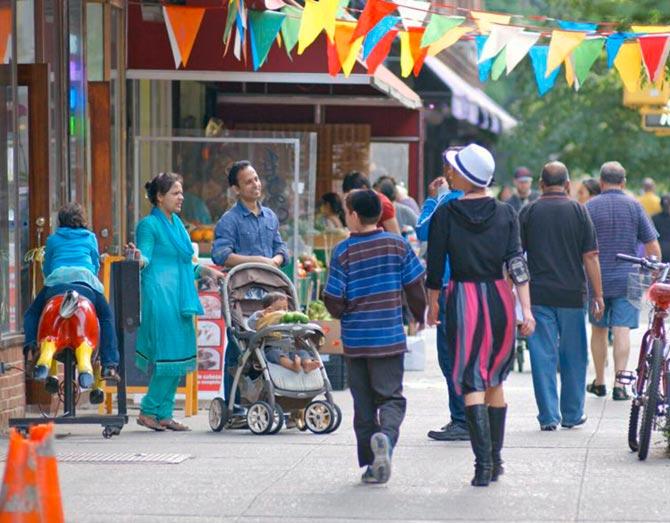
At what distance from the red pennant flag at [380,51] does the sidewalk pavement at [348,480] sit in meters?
3.73

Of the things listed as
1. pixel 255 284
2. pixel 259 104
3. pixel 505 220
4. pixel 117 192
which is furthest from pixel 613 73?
pixel 505 220

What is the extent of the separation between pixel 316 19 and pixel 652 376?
466 centimetres

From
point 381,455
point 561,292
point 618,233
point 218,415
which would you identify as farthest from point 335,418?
point 618,233

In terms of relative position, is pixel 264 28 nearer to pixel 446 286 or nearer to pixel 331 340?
pixel 331 340

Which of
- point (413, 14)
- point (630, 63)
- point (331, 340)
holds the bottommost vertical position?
point (331, 340)

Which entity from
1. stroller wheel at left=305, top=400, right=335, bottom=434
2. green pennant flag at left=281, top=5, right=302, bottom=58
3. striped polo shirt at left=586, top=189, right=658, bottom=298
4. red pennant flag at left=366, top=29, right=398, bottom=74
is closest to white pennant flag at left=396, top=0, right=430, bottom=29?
red pennant flag at left=366, top=29, right=398, bottom=74

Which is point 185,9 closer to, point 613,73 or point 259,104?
point 259,104

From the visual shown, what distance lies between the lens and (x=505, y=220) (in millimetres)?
9609

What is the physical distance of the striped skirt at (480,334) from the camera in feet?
30.8

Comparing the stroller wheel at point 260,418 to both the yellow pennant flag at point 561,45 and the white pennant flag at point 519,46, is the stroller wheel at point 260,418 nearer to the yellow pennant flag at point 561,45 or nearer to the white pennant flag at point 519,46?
the yellow pennant flag at point 561,45

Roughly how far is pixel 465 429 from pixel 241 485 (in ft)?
8.10

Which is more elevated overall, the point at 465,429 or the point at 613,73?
the point at 613,73

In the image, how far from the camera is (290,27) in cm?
1469

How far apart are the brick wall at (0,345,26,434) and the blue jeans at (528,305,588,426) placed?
3557mm
